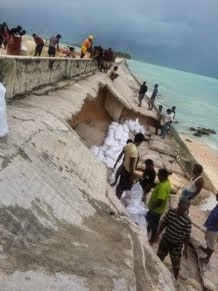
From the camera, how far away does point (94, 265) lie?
132 inches

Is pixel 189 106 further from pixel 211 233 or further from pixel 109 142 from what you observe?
pixel 211 233

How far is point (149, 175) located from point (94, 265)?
4.28 metres

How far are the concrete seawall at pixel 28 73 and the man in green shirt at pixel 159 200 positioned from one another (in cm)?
262

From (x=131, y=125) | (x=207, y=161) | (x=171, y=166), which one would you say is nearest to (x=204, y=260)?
(x=171, y=166)

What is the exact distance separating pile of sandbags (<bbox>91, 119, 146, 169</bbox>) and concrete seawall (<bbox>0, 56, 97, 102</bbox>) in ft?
6.93

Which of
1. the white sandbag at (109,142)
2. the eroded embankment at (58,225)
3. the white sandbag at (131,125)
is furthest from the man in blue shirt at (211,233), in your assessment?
the white sandbag at (131,125)

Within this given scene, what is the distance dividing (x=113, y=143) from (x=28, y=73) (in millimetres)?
4727

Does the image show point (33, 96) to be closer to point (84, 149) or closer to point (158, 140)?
point (84, 149)

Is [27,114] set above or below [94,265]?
above

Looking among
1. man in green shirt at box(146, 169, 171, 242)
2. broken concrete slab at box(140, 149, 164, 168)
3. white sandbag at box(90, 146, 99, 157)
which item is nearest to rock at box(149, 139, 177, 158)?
broken concrete slab at box(140, 149, 164, 168)

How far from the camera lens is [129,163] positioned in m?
7.03

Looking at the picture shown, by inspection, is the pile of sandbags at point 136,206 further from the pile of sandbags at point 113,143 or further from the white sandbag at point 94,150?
the white sandbag at point 94,150

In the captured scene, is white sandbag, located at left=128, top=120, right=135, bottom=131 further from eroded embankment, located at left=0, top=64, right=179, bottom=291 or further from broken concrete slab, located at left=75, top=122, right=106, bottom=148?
eroded embankment, located at left=0, top=64, right=179, bottom=291

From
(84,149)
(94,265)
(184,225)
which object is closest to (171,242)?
(184,225)
